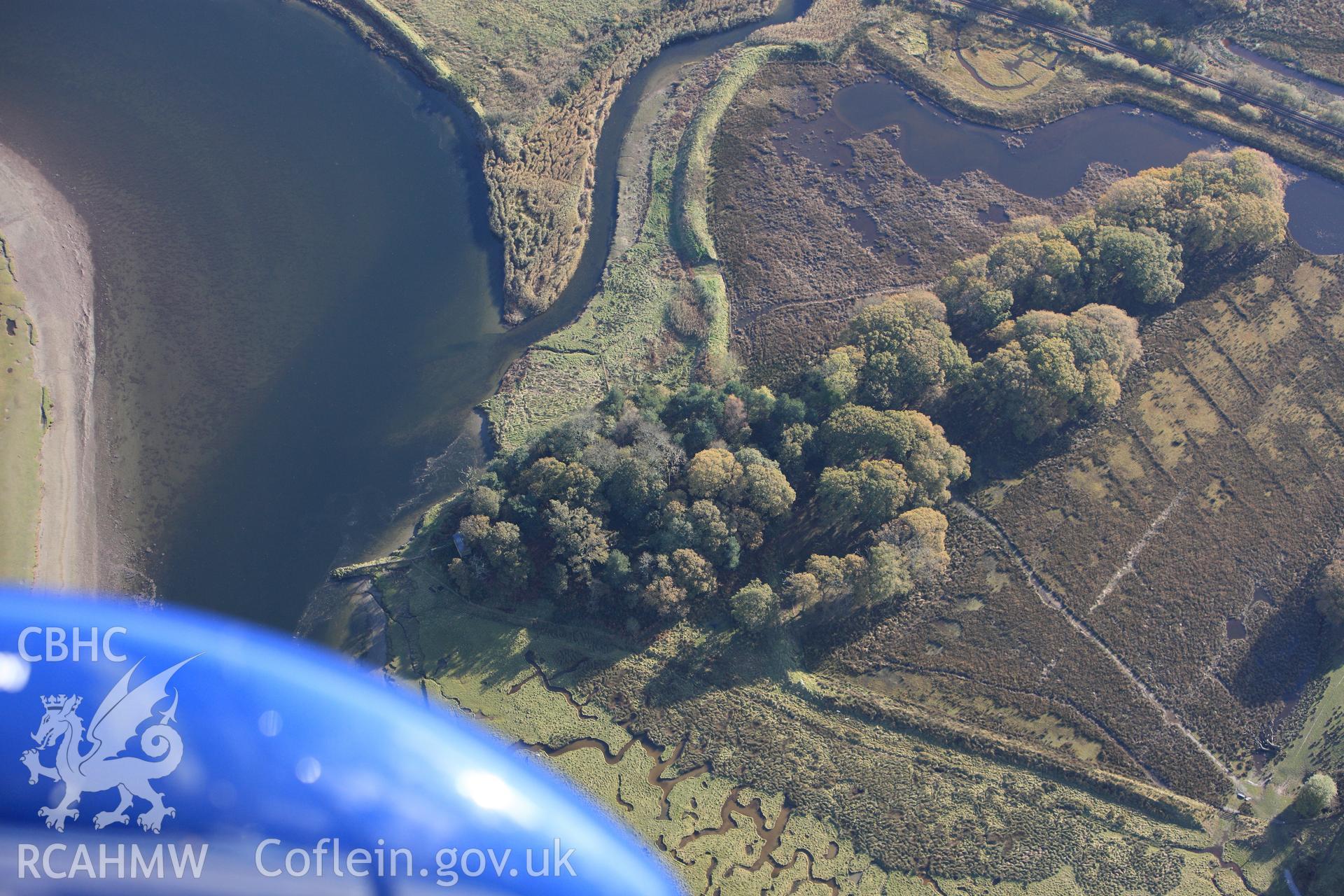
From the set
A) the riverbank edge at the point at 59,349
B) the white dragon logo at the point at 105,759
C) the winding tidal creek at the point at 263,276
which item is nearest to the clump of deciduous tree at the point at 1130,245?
the winding tidal creek at the point at 263,276

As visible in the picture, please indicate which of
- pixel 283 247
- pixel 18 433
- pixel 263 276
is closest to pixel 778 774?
pixel 263 276

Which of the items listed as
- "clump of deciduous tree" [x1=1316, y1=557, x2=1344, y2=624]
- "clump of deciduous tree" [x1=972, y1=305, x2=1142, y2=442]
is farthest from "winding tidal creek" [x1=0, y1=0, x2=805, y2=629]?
"clump of deciduous tree" [x1=1316, y1=557, x2=1344, y2=624]

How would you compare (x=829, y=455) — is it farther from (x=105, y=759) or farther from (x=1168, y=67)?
(x=1168, y=67)

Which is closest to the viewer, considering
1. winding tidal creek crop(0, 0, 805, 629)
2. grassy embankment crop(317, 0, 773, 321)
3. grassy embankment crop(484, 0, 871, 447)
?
winding tidal creek crop(0, 0, 805, 629)

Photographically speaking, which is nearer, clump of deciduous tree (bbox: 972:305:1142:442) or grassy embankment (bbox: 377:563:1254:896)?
grassy embankment (bbox: 377:563:1254:896)

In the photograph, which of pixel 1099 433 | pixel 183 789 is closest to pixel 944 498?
pixel 1099 433

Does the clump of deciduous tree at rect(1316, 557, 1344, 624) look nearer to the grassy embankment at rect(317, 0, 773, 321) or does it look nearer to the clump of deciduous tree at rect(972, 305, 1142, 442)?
the clump of deciduous tree at rect(972, 305, 1142, 442)

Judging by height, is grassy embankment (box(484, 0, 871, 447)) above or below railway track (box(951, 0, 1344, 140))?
below
